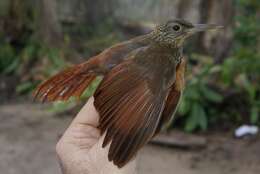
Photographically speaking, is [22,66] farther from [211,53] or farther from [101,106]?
[101,106]

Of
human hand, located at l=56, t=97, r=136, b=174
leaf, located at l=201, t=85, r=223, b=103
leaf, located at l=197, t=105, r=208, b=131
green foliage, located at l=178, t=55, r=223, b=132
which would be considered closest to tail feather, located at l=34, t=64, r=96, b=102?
human hand, located at l=56, t=97, r=136, b=174

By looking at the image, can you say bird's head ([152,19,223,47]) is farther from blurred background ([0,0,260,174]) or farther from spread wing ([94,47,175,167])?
blurred background ([0,0,260,174])

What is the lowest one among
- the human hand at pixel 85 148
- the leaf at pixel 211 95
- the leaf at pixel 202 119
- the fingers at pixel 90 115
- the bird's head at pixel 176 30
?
the leaf at pixel 202 119

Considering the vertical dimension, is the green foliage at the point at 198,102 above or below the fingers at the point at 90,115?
below

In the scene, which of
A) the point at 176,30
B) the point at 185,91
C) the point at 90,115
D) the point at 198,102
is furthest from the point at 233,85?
the point at 90,115

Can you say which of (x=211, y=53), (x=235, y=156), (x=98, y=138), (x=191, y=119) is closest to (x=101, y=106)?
(x=98, y=138)

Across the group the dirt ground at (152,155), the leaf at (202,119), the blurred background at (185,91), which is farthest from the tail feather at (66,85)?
the leaf at (202,119)

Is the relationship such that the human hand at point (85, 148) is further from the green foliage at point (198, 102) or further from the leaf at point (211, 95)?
the leaf at point (211, 95)

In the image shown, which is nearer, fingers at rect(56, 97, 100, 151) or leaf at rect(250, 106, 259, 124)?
fingers at rect(56, 97, 100, 151)
